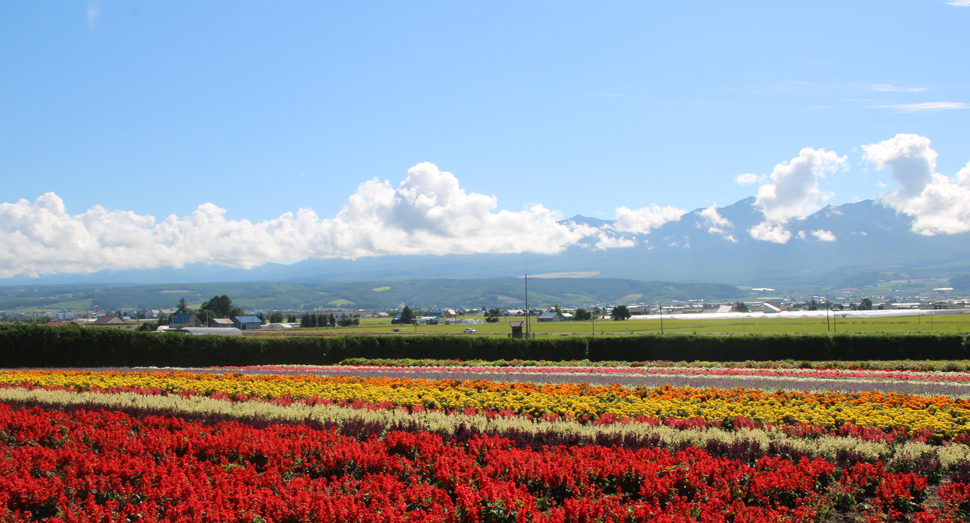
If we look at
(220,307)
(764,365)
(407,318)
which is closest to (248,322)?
(220,307)

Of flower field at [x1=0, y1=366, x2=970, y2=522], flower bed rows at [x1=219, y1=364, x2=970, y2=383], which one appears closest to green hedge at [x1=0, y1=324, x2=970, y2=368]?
flower bed rows at [x1=219, y1=364, x2=970, y2=383]

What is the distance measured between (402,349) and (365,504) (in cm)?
2591

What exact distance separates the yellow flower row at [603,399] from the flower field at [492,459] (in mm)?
74

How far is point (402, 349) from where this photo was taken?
1248 inches

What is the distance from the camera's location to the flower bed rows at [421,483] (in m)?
5.62

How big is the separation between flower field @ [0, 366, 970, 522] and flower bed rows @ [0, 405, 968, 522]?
0.07 ft

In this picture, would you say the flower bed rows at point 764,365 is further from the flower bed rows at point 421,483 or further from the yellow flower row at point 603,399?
the flower bed rows at point 421,483

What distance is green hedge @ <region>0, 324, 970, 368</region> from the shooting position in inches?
1024

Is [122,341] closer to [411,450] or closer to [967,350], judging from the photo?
[411,450]

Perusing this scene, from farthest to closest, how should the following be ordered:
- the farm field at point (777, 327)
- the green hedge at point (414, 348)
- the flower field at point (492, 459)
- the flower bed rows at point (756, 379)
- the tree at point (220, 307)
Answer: the tree at point (220, 307)
the farm field at point (777, 327)
the green hedge at point (414, 348)
the flower bed rows at point (756, 379)
the flower field at point (492, 459)

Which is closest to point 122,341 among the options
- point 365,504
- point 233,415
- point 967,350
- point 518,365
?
point 518,365

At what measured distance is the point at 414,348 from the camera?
31734mm

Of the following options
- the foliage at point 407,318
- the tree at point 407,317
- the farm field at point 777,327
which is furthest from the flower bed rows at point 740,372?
the tree at point 407,317

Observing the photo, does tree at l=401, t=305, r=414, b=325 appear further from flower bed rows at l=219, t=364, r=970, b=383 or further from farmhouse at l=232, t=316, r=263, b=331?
flower bed rows at l=219, t=364, r=970, b=383
